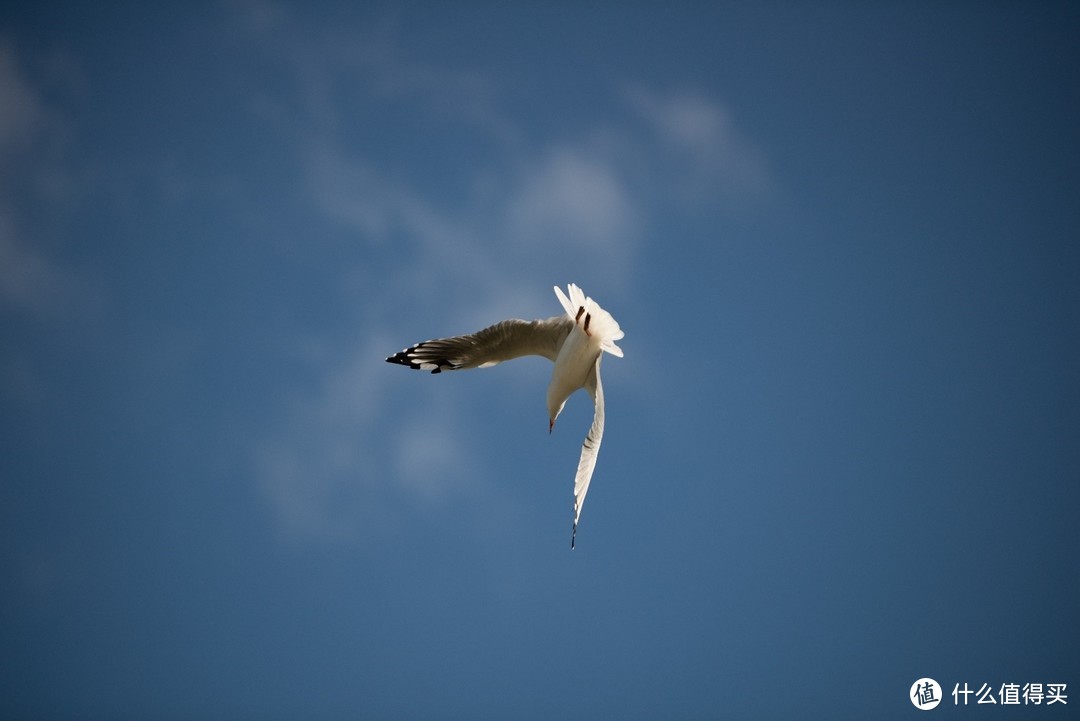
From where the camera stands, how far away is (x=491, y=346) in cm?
875

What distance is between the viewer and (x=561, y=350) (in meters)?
8.51

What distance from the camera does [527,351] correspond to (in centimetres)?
887

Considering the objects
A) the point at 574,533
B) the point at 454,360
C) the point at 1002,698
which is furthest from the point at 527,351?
the point at 1002,698

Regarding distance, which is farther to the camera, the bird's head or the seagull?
the bird's head

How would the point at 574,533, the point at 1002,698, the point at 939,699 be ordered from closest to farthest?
1. the point at 574,533
2. the point at 1002,698
3. the point at 939,699

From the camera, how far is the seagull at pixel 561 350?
8234mm

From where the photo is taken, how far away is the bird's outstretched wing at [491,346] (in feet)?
28.2

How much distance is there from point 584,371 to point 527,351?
53cm

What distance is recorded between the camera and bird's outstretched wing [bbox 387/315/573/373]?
8.59 m

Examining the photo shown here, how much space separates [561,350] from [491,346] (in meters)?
0.53

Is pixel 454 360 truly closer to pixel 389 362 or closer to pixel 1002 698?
pixel 389 362

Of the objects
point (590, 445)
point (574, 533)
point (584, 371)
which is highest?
point (584, 371)

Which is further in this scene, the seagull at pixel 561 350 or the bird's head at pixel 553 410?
the bird's head at pixel 553 410

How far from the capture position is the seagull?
8.23m
